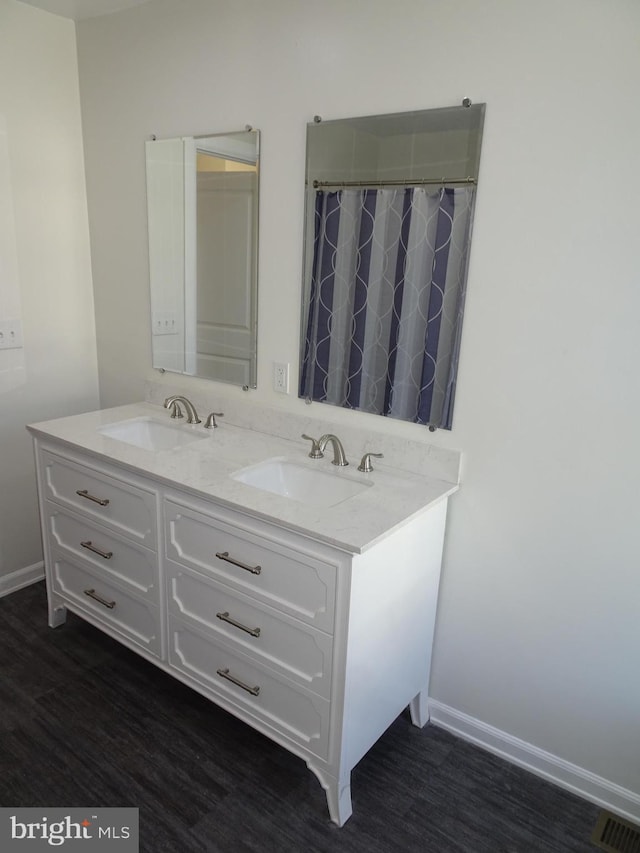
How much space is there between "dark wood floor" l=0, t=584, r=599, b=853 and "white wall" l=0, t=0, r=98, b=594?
2.87ft

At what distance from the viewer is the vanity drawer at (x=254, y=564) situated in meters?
1.61

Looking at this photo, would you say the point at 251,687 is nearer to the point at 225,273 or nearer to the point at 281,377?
the point at 281,377

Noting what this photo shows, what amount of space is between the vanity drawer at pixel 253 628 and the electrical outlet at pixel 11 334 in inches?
51.7

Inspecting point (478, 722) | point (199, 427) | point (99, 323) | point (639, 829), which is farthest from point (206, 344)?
point (639, 829)

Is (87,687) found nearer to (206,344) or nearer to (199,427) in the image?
(199,427)

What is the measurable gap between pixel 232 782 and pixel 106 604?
799 millimetres

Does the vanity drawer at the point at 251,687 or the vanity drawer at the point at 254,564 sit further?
the vanity drawer at the point at 251,687

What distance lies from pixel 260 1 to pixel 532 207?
3.94ft

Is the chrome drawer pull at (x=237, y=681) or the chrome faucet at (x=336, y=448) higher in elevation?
the chrome faucet at (x=336, y=448)

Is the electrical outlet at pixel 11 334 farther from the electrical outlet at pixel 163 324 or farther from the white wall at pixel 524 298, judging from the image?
the white wall at pixel 524 298

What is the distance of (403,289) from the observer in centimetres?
192

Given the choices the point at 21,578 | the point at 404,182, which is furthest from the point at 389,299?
the point at 21,578

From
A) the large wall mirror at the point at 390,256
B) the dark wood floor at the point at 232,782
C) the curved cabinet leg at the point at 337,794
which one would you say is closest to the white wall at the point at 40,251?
the dark wood floor at the point at 232,782

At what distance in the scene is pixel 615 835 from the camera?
1.73m
